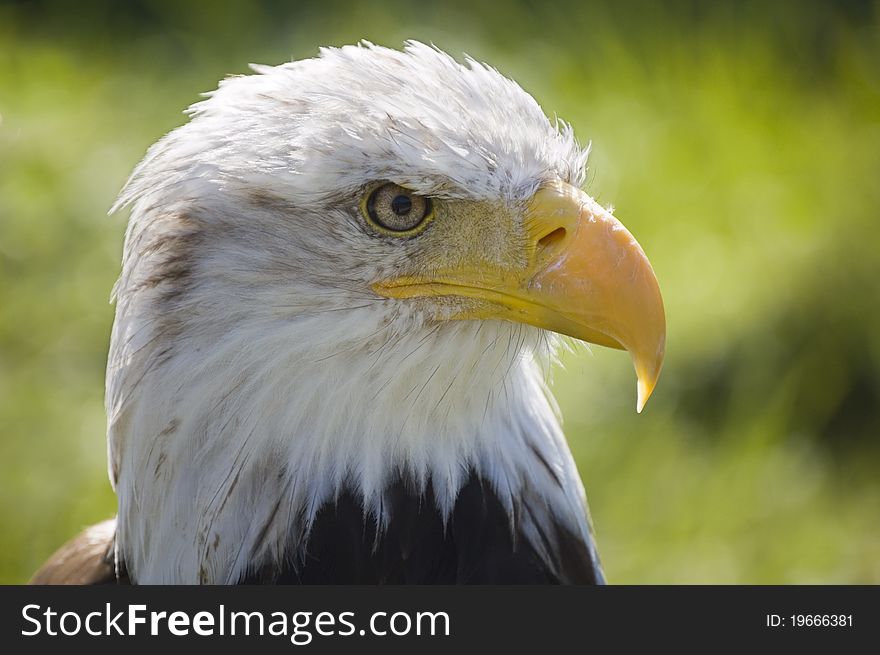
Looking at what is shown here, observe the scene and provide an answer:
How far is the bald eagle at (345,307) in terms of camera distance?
1430mm

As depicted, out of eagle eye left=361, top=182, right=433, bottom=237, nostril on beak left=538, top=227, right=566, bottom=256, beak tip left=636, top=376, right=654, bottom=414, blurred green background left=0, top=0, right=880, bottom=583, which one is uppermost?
blurred green background left=0, top=0, right=880, bottom=583

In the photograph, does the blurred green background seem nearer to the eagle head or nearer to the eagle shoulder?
the eagle shoulder

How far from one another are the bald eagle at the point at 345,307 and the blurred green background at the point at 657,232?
1.46m

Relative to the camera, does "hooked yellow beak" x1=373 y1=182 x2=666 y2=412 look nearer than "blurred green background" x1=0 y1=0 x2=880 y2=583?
Yes

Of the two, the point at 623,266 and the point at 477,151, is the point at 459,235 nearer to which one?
the point at 477,151

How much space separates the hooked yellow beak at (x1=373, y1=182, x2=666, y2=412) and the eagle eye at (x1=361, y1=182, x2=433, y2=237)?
0.07m

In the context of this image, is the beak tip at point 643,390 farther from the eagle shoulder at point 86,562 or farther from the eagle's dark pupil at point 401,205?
the eagle shoulder at point 86,562

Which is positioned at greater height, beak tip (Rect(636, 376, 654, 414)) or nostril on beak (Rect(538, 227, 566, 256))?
nostril on beak (Rect(538, 227, 566, 256))

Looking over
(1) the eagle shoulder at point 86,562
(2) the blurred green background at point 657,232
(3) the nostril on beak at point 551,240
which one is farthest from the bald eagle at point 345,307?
Answer: (2) the blurred green background at point 657,232

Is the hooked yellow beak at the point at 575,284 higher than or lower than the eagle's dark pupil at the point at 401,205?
lower

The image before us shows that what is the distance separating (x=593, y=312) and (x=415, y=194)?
0.27 m

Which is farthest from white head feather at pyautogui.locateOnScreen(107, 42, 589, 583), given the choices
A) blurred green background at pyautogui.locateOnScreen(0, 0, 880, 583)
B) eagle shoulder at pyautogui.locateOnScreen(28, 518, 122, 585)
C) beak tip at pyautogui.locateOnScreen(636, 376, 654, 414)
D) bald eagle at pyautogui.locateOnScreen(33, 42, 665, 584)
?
blurred green background at pyautogui.locateOnScreen(0, 0, 880, 583)

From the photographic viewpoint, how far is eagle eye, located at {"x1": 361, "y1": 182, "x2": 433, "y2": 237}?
1431 mm

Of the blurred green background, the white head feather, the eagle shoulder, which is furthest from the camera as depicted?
the blurred green background
